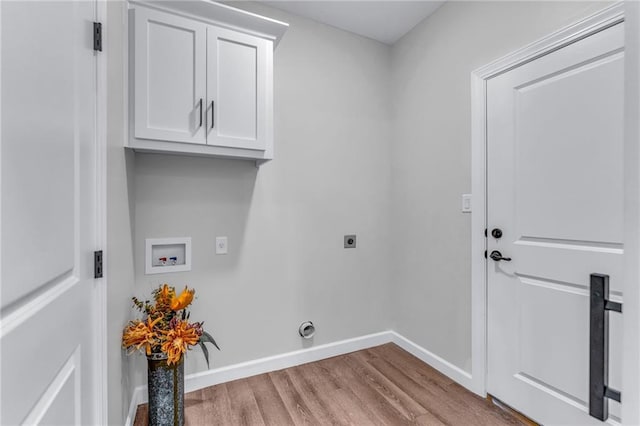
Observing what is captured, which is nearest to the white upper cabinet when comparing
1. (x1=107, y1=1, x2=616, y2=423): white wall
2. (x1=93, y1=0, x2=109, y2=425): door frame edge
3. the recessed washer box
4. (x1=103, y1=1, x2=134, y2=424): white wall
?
(x1=103, y1=1, x2=134, y2=424): white wall

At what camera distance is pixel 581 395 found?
1.52 metres

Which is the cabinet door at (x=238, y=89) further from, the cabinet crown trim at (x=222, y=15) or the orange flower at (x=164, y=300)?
the orange flower at (x=164, y=300)

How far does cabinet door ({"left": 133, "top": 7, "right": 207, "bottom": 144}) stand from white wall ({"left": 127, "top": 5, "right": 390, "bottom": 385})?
0.35 m

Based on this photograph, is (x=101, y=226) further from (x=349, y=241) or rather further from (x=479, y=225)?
(x=479, y=225)

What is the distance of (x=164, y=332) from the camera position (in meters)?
1.56

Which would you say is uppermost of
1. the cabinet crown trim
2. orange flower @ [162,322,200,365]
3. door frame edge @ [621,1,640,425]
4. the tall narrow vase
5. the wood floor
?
the cabinet crown trim

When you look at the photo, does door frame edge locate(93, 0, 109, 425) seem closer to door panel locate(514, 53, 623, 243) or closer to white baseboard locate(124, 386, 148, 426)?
white baseboard locate(124, 386, 148, 426)

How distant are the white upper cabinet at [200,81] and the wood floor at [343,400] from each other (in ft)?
4.84

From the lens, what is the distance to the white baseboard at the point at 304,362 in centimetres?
201

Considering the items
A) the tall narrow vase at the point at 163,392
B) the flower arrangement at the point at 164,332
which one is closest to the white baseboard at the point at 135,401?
the tall narrow vase at the point at 163,392

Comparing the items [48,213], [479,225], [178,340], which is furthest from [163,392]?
[479,225]

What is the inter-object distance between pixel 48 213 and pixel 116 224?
23.5 inches

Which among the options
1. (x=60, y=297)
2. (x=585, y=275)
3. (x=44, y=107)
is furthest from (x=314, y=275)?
(x=44, y=107)

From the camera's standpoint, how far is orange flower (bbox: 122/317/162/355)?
1476 mm
